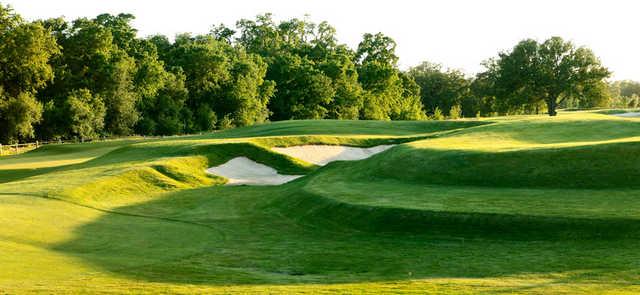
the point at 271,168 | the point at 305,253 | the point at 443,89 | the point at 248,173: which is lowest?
the point at 305,253

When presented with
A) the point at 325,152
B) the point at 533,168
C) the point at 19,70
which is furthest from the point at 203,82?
the point at 533,168

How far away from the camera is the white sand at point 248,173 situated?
34562 millimetres

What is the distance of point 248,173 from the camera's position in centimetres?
3681

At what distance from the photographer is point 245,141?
41031 millimetres

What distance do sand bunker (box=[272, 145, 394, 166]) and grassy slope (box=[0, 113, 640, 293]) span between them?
8.52m

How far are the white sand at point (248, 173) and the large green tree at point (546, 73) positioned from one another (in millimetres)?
67045

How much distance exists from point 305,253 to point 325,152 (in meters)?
25.4

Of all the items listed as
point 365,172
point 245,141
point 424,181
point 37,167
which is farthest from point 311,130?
point 424,181

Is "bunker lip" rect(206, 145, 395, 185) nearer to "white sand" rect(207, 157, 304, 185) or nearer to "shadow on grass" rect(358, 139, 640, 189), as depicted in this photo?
"white sand" rect(207, 157, 304, 185)

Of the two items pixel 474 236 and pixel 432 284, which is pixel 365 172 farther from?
pixel 432 284

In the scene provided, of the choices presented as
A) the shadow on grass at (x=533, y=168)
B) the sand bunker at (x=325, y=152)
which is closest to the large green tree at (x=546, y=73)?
the sand bunker at (x=325, y=152)

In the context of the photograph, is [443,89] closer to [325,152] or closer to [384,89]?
[384,89]

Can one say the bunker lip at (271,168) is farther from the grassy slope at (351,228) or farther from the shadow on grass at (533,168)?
the shadow on grass at (533,168)

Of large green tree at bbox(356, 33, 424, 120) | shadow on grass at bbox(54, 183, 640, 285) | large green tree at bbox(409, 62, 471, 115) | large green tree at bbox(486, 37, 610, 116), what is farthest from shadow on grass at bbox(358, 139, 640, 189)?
large green tree at bbox(409, 62, 471, 115)
